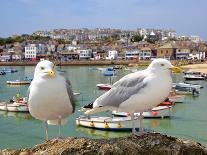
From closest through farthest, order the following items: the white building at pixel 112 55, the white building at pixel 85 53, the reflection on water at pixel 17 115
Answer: the reflection on water at pixel 17 115 < the white building at pixel 112 55 < the white building at pixel 85 53

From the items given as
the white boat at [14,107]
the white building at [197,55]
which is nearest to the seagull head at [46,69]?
the white boat at [14,107]

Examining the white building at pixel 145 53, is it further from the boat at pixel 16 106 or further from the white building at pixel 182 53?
the boat at pixel 16 106

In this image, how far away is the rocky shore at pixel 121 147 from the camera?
4.73 meters

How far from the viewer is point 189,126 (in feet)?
70.3

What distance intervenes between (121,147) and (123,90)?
1220 mm

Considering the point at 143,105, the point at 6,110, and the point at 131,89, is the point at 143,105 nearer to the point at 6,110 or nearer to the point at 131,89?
the point at 131,89

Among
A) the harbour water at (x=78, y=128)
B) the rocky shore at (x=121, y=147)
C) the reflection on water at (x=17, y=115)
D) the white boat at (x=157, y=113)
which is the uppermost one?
the rocky shore at (x=121, y=147)

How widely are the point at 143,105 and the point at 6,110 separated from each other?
905 inches

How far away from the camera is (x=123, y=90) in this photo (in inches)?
233

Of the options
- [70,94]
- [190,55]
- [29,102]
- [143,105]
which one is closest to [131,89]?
[143,105]

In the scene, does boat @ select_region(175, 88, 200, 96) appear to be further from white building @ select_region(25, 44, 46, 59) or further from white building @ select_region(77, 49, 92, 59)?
white building @ select_region(25, 44, 46, 59)

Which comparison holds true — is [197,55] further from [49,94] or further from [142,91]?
[49,94]

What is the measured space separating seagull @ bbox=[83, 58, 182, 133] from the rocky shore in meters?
0.41

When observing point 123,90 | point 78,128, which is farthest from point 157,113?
point 123,90
